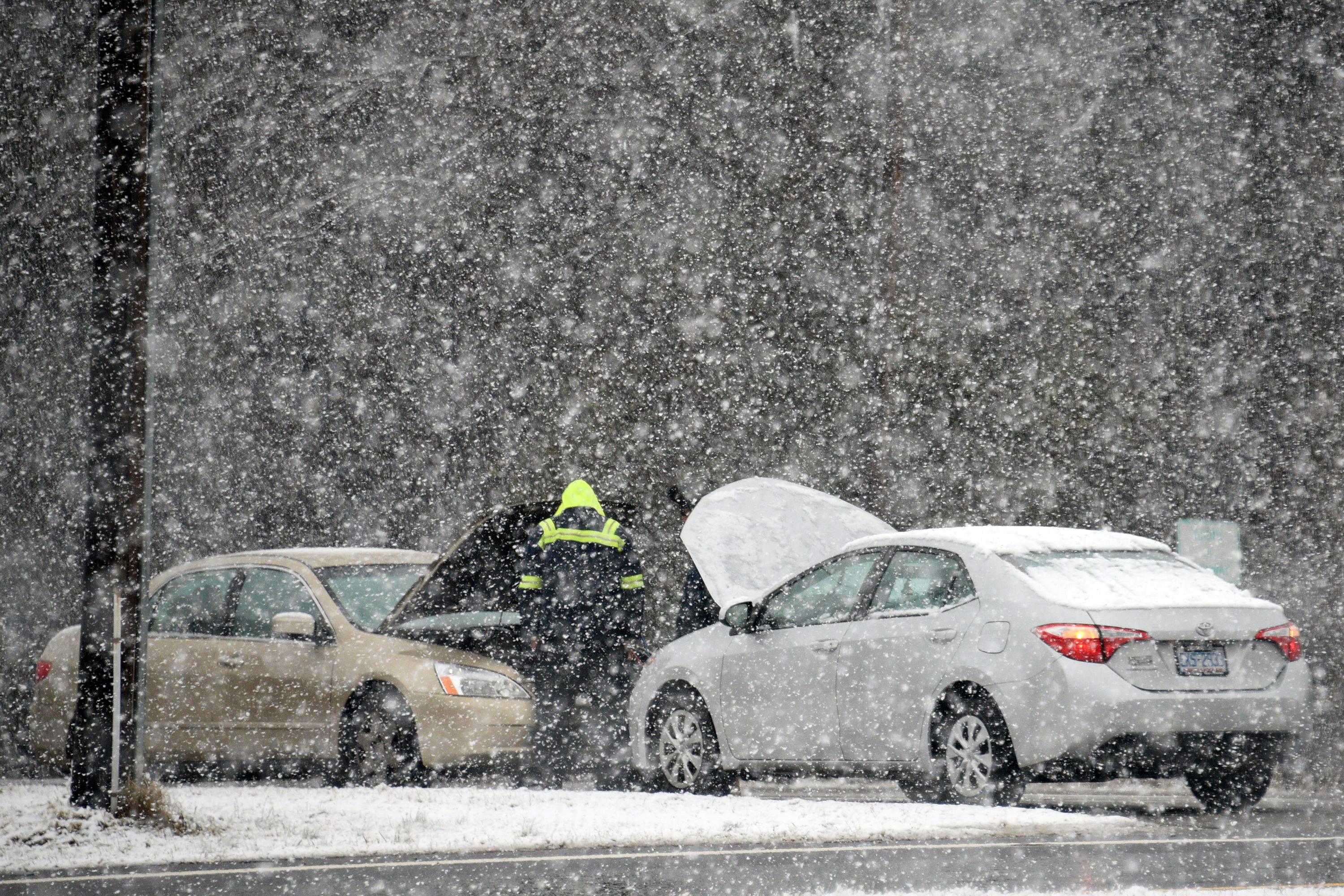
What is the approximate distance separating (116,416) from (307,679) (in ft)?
8.90

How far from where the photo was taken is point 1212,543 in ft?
40.1

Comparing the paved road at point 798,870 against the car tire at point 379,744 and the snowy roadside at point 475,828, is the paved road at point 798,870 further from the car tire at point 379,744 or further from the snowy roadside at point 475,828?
the car tire at point 379,744

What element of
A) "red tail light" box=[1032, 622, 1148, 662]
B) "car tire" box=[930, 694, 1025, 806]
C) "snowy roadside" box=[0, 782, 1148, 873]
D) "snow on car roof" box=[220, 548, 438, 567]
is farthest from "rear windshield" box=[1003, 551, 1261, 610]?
"snow on car roof" box=[220, 548, 438, 567]

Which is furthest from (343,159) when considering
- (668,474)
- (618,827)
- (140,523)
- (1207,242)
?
(618,827)

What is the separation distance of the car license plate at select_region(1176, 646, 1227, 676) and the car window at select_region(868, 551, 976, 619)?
1.06 m

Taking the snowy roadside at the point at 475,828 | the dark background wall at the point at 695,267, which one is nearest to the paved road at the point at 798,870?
the snowy roadside at the point at 475,828

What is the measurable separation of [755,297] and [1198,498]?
4.56 meters

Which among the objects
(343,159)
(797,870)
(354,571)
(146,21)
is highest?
(343,159)

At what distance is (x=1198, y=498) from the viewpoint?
1327 centimetres

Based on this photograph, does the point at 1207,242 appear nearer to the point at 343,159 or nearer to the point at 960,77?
the point at 960,77

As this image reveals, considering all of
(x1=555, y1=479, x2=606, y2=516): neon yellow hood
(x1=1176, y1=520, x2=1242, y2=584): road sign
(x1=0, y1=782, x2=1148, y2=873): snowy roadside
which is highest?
(x1=555, y1=479, x2=606, y2=516): neon yellow hood

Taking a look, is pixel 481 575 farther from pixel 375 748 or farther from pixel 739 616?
pixel 739 616

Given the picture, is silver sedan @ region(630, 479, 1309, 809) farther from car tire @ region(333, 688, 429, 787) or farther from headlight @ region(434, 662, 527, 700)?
car tire @ region(333, 688, 429, 787)

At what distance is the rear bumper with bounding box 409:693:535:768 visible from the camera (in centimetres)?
935
